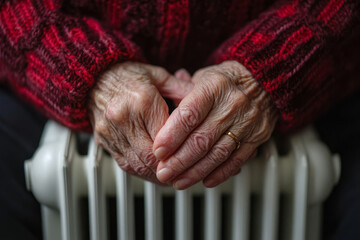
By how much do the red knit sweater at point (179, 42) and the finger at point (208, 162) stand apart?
110 millimetres

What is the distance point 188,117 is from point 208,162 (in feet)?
0.26

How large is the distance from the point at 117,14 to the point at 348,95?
48 cm

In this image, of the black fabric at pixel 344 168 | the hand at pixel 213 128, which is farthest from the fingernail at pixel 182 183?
the black fabric at pixel 344 168

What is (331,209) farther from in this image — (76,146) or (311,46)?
(76,146)

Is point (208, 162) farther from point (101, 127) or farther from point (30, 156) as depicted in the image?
point (30, 156)

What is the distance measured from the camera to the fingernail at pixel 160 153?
2.11 feet

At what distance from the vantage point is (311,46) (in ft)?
2.39

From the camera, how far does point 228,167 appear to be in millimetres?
705

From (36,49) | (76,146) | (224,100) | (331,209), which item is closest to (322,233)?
(331,209)

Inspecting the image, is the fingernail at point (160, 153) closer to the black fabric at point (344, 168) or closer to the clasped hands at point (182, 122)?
the clasped hands at point (182, 122)

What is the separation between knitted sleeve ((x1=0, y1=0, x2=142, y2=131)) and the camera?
0.71m

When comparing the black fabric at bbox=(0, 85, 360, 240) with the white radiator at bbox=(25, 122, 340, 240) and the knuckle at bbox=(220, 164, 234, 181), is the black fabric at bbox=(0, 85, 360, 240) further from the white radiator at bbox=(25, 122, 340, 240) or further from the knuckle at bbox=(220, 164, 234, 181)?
the knuckle at bbox=(220, 164, 234, 181)

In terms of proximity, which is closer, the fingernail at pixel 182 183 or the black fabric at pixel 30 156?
the fingernail at pixel 182 183

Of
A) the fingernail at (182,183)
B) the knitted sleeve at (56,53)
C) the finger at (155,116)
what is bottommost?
the fingernail at (182,183)
